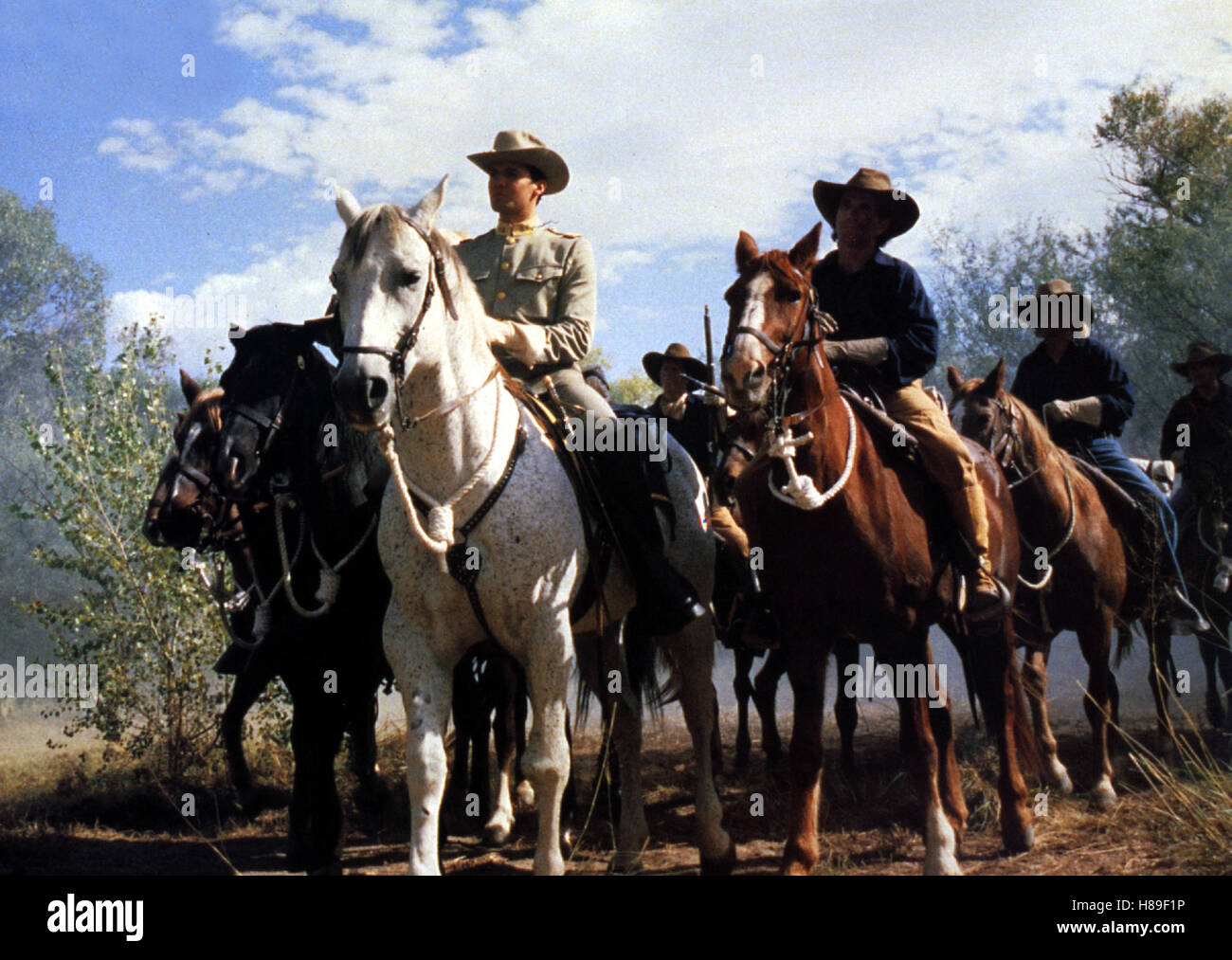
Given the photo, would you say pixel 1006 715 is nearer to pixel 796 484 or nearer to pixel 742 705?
pixel 796 484

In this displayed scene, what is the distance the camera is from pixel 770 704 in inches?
365

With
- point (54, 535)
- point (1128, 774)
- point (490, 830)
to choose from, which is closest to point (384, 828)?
point (490, 830)

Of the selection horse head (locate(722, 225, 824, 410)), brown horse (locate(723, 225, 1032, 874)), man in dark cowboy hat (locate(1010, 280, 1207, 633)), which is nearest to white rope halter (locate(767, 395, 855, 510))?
brown horse (locate(723, 225, 1032, 874))

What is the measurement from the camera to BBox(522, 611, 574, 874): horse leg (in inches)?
184

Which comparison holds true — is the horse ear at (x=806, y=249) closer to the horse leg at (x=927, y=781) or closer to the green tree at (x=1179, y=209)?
the horse leg at (x=927, y=781)

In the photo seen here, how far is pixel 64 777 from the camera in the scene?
912 centimetres

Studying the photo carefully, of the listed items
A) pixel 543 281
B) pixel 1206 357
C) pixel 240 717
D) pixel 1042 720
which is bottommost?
pixel 1042 720

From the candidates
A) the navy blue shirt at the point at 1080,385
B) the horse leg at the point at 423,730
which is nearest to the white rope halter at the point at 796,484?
the horse leg at the point at 423,730

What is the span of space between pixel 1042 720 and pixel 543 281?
5442 mm

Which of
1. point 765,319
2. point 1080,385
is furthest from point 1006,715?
point 1080,385

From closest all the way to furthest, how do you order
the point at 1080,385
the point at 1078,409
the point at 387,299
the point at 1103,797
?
the point at 387,299 < the point at 1103,797 < the point at 1078,409 < the point at 1080,385

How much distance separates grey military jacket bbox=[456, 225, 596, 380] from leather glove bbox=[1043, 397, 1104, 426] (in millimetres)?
4610
